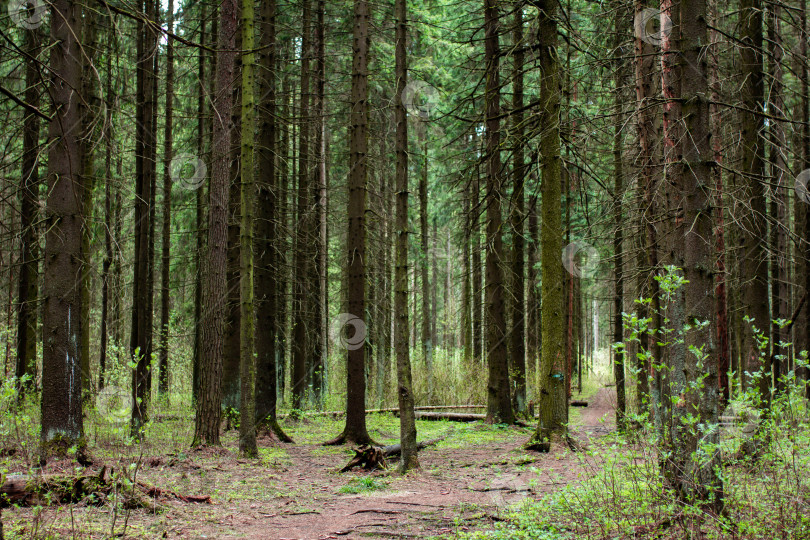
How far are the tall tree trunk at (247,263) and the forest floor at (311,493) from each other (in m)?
0.60

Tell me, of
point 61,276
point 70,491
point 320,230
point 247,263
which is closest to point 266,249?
point 247,263

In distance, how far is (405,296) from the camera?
876 cm

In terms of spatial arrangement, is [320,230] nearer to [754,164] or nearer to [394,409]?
[394,409]

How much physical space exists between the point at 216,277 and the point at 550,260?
5.96 m

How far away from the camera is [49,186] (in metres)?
7.59

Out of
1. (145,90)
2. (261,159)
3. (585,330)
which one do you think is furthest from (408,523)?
(585,330)

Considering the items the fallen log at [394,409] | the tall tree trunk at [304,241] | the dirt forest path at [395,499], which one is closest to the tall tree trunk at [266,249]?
the tall tree trunk at [304,241]

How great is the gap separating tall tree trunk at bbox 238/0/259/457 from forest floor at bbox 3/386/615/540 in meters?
0.60

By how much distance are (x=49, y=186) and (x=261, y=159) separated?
568 centimetres

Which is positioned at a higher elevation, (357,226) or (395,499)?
(357,226)

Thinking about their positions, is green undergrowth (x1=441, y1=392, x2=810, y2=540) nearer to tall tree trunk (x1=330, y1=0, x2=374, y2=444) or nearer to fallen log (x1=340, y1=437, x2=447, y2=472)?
fallen log (x1=340, y1=437, x2=447, y2=472)

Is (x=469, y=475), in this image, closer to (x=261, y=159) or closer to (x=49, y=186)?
(x=49, y=186)

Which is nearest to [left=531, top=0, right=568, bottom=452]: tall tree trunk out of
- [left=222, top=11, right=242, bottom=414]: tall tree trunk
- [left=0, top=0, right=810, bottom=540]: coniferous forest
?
[left=0, top=0, right=810, bottom=540]: coniferous forest

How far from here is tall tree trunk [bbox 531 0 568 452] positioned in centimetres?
978
